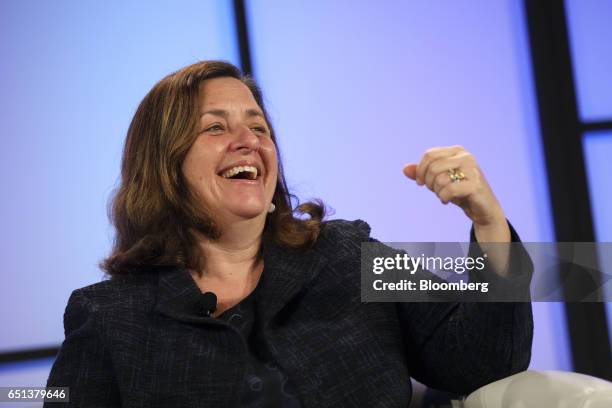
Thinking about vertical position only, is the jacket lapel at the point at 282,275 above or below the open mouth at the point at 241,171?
below

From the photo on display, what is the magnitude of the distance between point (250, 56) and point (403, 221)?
A: 27.2 inches

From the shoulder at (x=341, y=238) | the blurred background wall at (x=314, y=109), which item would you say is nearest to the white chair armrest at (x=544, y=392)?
the shoulder at (x=341, y=238)

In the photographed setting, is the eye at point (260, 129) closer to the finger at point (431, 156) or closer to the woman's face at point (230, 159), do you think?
the woman's face at point (230, 159)

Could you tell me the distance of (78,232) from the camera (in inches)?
79.3

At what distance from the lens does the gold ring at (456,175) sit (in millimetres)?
924

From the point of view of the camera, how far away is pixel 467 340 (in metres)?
1.11

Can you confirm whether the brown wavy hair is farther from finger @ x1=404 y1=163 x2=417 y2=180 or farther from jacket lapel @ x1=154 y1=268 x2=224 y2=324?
finger @ x1=404 y1=163 x2=417 y2=180

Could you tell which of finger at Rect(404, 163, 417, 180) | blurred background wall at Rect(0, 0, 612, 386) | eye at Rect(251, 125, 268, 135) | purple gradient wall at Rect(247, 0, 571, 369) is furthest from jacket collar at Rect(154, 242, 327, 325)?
purple gradient wall at Rect(247, 0, 571, 369)

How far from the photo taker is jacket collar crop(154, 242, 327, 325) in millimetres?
1217

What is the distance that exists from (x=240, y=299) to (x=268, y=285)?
74mm

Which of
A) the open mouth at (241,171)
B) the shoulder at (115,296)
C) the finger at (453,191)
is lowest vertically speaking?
the shoulder at (115,296)

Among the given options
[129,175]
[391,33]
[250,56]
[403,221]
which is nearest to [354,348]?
[129,175]

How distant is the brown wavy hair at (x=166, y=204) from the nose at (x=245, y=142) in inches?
3.2

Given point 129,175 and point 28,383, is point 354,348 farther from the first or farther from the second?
point 28,383
